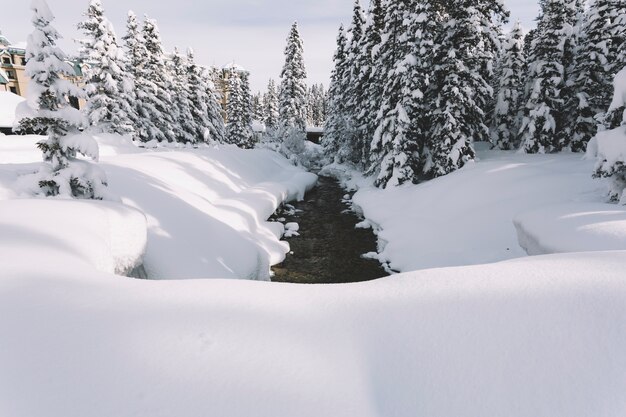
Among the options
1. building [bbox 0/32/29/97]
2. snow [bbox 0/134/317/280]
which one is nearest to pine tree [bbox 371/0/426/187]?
snow [bbox 0/134/317/280]

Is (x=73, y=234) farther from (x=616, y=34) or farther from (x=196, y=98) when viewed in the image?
(x=196, y=98)

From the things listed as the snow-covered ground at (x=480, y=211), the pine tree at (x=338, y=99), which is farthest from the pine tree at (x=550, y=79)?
the pine tree at (x=338, y=99)

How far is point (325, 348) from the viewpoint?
8.91 ft

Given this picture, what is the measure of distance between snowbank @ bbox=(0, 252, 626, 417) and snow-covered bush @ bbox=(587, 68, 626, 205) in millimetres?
7273

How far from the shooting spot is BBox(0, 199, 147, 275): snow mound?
4.26 metres

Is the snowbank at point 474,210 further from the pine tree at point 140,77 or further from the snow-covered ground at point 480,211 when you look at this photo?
the pine tree at point 140,77

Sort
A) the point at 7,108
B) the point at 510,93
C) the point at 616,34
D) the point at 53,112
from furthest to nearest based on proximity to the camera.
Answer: the point at 7,108 < the point at 510,93 < the point at 616,34 < the point at 53,112

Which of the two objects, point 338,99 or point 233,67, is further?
point 233,67

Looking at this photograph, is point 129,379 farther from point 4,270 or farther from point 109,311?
point 4,270

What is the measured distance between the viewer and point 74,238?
16.9 ft

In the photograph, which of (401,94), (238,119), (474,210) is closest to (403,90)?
(401,94)

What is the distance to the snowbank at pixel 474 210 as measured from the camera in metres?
11.4

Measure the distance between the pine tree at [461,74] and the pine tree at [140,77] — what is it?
24.4 meters

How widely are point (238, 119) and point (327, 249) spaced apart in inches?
1447
